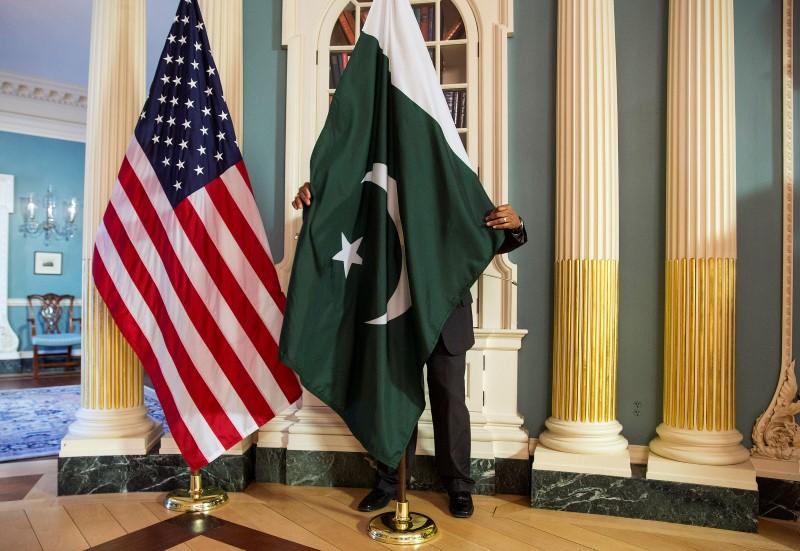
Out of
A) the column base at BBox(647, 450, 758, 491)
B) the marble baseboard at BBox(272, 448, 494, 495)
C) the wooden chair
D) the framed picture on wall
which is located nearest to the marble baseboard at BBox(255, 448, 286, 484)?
the marble baseboard at BBox(272, 448, 494, 495)

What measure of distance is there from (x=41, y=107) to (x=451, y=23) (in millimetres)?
6947

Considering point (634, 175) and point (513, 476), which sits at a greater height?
point (634, 175)

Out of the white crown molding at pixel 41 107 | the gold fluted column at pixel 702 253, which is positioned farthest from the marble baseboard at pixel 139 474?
the white crown molding at pixel 41 107

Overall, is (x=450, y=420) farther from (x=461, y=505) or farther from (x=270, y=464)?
(x=270, y=464)

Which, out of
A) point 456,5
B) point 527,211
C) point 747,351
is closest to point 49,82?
point 456,5

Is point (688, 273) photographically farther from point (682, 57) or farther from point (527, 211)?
point (682, 57)

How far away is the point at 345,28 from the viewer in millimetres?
2977

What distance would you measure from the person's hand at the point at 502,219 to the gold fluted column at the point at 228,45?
1.53 m

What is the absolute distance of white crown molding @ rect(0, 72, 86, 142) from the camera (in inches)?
285

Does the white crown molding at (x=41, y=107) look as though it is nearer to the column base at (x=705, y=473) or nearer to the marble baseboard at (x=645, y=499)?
the marble baseboard at (x=645, y=499)

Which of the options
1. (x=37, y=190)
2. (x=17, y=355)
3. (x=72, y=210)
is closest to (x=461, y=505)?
(x=17, y=355)

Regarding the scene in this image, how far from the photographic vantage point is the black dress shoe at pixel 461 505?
2361mm

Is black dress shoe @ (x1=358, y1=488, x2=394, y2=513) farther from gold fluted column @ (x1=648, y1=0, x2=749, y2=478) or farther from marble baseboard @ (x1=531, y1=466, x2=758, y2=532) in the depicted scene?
gold fluted column @ (x1=648, y1=0, x2=749, y2=478)

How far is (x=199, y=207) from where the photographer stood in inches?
97.3
